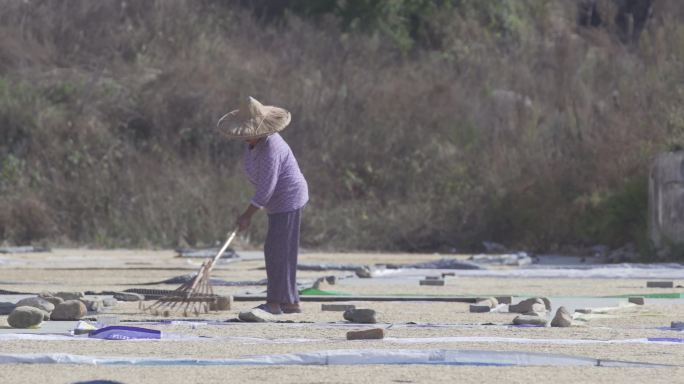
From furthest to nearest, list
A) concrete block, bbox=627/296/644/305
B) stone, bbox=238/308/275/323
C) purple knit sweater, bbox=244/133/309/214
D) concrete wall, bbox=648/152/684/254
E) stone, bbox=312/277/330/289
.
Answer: concrete wall, bbox=648/152/684/254
stone, bbox=312/277/330/289
concrete block, bbox=627/296/644/305
purple knit sweater, bbox=244/133/309/214
stone, bbox=238/308/275/323

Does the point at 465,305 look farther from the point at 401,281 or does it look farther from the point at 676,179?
the point at 676,179

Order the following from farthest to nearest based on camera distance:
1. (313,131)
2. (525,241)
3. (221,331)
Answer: (313,131), (525,241), (221,331)

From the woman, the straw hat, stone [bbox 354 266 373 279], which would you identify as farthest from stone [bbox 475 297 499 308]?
stone [bbox 354 266 373 279]

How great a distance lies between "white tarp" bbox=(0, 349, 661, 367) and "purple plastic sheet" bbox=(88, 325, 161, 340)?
1288 mm

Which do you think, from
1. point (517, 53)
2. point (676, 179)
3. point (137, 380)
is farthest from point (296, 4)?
point (137, 380)

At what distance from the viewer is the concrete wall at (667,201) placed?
22.7 meters

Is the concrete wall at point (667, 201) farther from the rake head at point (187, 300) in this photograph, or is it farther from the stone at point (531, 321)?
the stone at point (531, 321)

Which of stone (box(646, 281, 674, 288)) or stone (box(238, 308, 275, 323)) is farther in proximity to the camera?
stone (box(646, 281, 674, 288))

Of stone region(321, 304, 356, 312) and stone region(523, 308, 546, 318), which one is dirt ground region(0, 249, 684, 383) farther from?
stone region(523, 308, 546, 318)

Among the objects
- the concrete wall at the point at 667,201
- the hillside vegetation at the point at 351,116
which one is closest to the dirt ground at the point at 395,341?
the concrete wall at the point at 667,201

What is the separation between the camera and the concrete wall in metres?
22.7

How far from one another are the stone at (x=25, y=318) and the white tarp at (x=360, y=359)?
2.14 metres

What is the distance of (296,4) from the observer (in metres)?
38.6

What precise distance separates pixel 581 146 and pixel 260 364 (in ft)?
71.0
